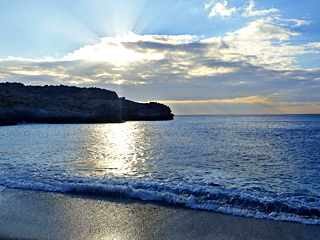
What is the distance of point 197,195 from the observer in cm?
838

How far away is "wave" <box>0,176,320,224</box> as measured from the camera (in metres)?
6.88

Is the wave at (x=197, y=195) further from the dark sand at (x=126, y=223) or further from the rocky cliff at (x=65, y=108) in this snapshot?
the rocky cliff at (x=65, y=108)

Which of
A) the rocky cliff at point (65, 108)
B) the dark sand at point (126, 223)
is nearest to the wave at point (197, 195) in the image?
the dark sand at point (126, 223)

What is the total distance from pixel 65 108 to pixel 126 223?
311 ft

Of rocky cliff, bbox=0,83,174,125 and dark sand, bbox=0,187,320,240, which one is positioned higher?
rocky cliff, bbox=0,83,174,125

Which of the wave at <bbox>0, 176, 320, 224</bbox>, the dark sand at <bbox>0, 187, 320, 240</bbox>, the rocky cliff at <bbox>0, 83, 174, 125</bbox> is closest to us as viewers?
the dark sand at <bbox>0, 187, 320, 240</bbox>

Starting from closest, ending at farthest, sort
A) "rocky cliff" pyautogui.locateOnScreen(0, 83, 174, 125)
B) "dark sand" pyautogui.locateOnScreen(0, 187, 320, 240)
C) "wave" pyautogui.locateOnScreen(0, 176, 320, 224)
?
"dark sand" pyautogui.locateOnScreen(0, 187, 320, 240) → "wave" pyautogui.locateOnScreen(0, 176, 320, 224) → "rocky cliff" pyautogui.locateOnScreen(0, 83, 174, 125)

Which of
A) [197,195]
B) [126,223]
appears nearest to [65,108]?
[197,195]

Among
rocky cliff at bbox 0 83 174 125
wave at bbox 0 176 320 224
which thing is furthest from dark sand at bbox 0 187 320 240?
rocky cliff at bbox 0 83 174 125

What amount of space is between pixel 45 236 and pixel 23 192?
4125mm

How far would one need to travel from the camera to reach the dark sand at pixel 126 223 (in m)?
5.43

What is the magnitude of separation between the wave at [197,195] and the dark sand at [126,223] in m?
0.44

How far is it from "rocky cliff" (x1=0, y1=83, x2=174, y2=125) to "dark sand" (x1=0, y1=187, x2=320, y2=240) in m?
70.6

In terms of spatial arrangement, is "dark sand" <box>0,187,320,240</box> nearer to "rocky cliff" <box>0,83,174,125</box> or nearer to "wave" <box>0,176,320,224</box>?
"wave" <box>0,176,320,224</box>
